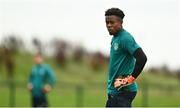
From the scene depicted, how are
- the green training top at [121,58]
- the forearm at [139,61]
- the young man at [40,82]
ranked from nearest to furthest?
the forearm at [139,61] → the green training top at [121,58] → the young man at [40,82]

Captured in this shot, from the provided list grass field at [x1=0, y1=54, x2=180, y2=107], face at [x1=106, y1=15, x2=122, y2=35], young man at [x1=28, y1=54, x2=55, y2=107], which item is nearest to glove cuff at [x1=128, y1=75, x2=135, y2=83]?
face at [x1=106, y1=15, x2=122, y2=35]

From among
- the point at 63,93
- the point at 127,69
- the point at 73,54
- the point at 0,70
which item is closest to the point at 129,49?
the point at 127,69

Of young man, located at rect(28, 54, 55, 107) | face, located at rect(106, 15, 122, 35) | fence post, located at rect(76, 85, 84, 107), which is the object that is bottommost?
fence post, located at rect(76, 85, 84, 107)

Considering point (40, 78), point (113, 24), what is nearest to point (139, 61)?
point (113, 24)

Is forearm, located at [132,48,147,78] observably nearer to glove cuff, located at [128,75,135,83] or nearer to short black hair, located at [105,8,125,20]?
glove cuff, located at [128,75,135,83]

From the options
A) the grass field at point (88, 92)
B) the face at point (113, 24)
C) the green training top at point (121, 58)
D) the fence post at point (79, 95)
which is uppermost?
the face at point (113, 24)

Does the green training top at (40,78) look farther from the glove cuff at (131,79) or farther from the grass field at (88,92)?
the grass field at (88,92)

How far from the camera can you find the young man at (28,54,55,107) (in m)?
16.6

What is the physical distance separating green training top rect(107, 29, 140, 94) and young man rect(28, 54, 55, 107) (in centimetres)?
812

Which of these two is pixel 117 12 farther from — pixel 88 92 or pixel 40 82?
pixel 88 92

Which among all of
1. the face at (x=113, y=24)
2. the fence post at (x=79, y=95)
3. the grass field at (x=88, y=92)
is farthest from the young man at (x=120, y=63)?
the fence post at (x=79, y=95)

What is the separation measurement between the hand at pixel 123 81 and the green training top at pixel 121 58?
0.09 meters

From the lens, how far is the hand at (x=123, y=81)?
8.20 metres

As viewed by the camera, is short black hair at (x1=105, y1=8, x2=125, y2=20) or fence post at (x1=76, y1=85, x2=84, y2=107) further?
fence post at (x1=76, y1=85, x2=84, y2=107)
